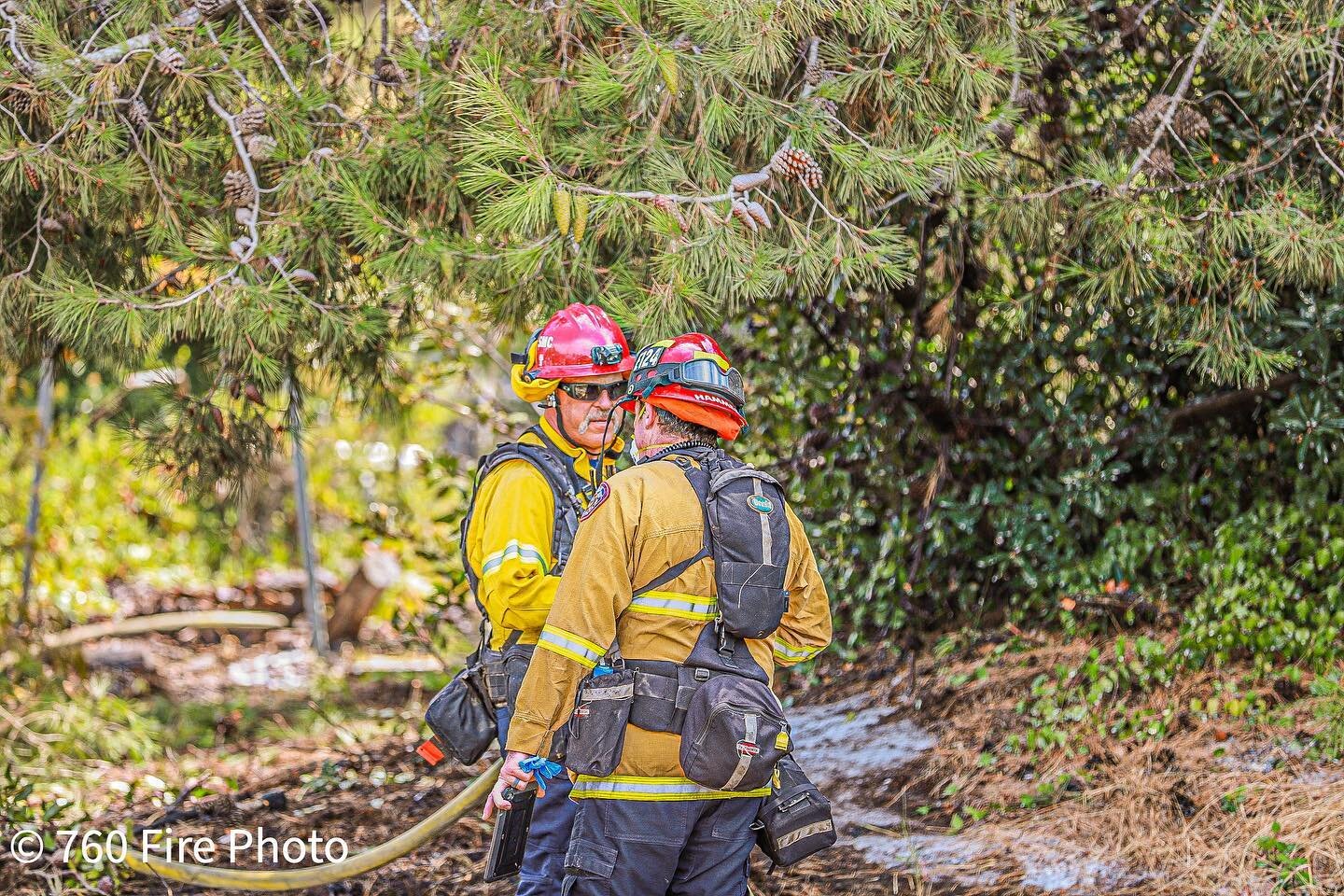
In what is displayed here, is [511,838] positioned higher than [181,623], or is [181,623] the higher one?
[511,838]

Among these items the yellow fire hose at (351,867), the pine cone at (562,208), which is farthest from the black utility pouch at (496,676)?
the pine cone at (562,208)

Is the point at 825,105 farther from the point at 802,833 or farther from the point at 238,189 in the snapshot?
the point at 802,833

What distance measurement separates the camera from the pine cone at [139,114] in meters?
3.80

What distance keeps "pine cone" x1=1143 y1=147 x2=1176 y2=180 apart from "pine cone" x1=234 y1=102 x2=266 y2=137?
2.81 metres

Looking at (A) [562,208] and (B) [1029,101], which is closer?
(A) [562,208]

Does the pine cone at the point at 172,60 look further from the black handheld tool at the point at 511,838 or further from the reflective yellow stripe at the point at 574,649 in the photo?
the black handheld tool at the point at 511,838

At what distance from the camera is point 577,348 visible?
3.51 meters

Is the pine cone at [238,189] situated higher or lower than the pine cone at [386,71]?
lower

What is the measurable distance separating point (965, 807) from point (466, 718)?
78.1 inches

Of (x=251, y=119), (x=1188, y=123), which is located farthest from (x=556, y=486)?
(x=1188, y=123)

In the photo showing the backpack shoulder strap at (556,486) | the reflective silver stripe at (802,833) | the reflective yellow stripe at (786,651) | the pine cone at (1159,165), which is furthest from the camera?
the pine cone at (1159,165)

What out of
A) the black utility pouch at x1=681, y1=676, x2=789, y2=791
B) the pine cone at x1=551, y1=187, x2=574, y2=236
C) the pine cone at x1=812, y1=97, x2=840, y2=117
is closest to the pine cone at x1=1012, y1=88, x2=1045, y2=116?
the pine cone at x1=812, y1=97, x2=840, y2=117

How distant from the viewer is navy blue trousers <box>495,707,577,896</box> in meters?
3.32

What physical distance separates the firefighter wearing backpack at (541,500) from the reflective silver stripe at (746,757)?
70cm
